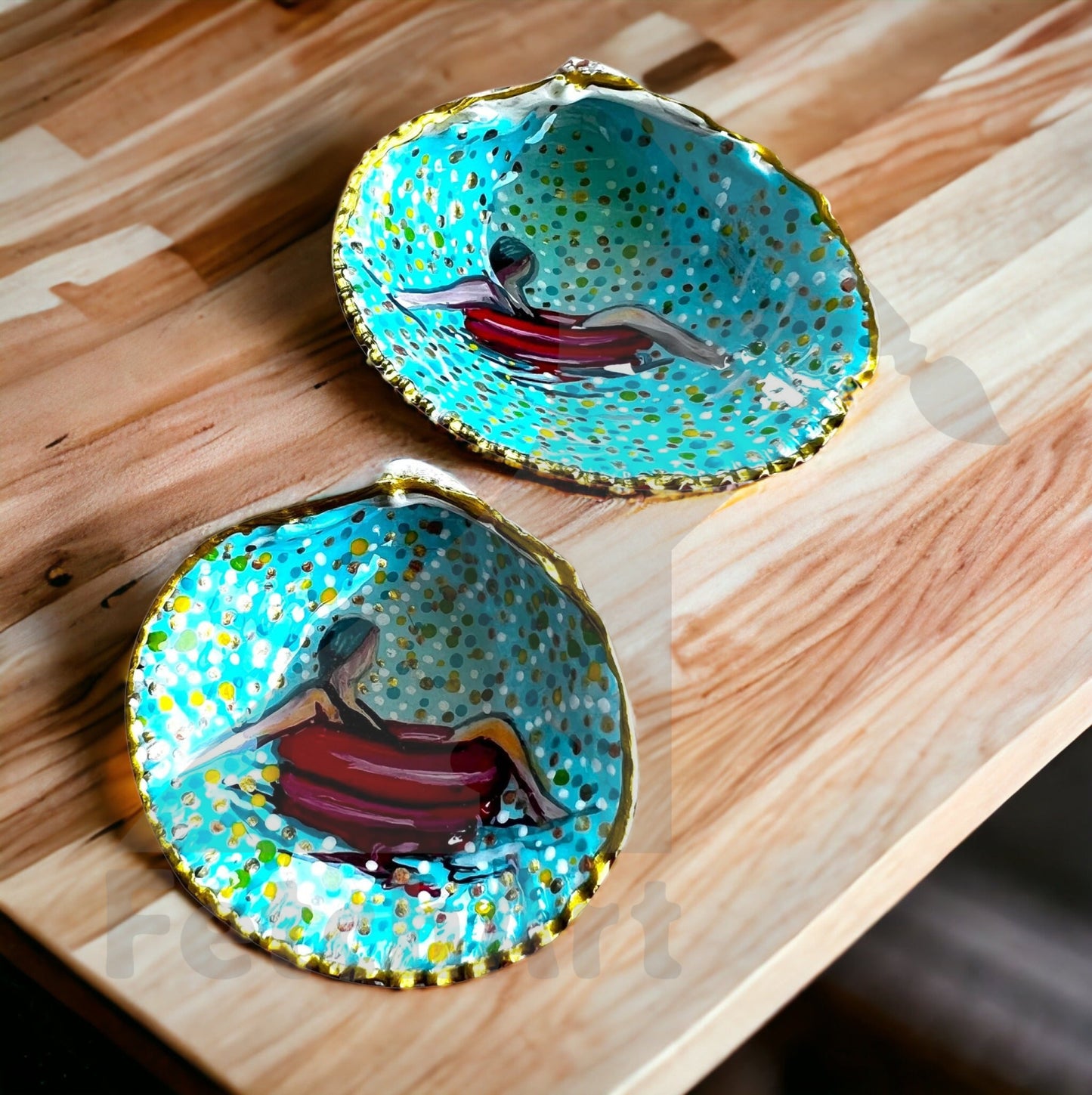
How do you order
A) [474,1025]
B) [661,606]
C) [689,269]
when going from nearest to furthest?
[474,1025]
[661,606]
[689,269]

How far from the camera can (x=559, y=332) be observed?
730 millimetres

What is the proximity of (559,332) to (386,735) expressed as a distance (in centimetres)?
28

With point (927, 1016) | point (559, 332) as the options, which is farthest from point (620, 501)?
point (927, 1016)

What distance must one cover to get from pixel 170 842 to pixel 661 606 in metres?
0.27

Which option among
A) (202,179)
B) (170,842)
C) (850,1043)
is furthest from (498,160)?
(850,1043)

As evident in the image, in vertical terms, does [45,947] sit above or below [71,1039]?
above

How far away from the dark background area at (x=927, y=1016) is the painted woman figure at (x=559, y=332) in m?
0.36

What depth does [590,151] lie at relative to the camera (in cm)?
77

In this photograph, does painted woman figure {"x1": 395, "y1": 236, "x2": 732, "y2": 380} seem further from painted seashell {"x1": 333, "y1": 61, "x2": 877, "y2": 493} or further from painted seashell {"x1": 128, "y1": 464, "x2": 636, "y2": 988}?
painted seashell {"x1": 128, "y1": 464, "x2": 636, "y2": 988}

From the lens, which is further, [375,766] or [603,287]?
[603,287]

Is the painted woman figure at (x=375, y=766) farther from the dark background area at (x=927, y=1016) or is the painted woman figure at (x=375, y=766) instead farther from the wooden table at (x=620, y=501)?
the dark background area at (x=927, y=1016)

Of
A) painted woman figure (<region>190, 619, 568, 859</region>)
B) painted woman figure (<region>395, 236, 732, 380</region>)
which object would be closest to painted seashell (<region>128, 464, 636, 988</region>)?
painted woman figure (<region>190, 619, 568, 859</region>)

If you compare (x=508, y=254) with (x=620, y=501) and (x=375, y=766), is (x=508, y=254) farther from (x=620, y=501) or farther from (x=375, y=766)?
(x=375, y=766)

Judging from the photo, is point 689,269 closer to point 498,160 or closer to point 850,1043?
point 498,160
